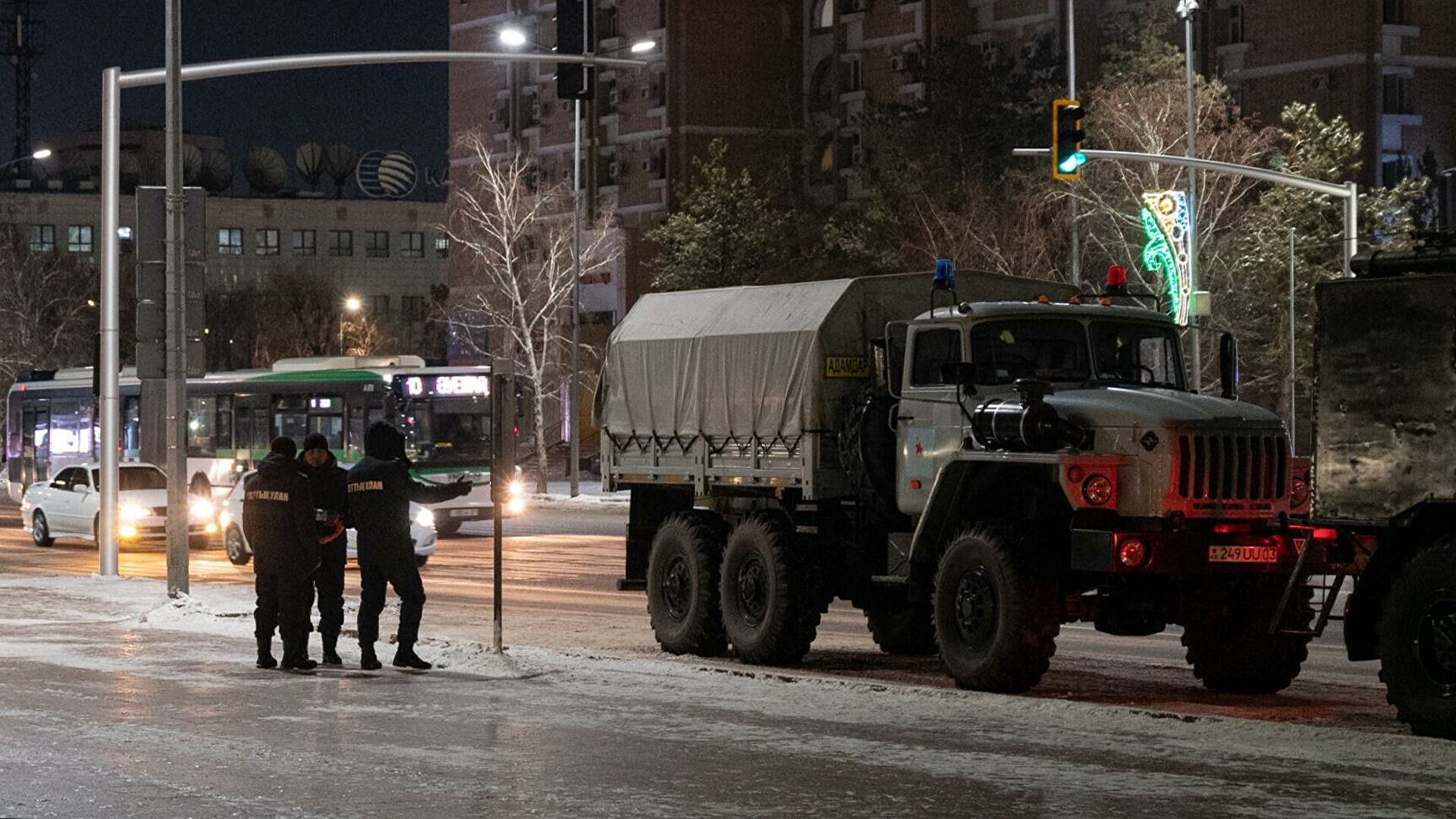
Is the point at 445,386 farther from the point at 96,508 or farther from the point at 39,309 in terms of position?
the point at 39,309

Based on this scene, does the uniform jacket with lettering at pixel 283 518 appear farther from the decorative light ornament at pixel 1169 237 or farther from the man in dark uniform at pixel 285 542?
the decorative light ornament at pixel 1169 237

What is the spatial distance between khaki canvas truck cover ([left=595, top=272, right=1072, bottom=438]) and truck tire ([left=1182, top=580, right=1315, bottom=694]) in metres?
3.30

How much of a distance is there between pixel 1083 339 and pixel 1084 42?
5855cm

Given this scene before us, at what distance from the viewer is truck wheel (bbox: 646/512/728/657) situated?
18094mm

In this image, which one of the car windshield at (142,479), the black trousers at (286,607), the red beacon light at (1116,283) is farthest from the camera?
the car windshield at (142,479)

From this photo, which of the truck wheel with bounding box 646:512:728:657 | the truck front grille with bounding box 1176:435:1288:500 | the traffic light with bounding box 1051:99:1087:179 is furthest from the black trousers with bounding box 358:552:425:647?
the traffic light with bounding box 1051:99:1087:179

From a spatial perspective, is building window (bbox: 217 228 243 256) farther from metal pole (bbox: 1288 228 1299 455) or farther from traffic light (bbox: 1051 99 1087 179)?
traffic light (bbox: 1051 99 1087 179)

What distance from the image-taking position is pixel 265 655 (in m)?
16.8

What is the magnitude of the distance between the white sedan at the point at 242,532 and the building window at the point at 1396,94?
3990 cm

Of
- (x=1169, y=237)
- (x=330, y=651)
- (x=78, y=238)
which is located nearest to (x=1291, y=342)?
(x=1169, y=237)

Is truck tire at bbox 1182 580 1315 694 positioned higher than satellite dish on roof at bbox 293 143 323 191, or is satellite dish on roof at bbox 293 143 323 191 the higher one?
satellite dish on roof at bbox 293 143 323 191

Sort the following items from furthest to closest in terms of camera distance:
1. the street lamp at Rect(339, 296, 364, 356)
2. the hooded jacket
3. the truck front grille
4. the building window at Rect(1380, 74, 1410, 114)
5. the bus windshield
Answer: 1. the street lamp at Rect(339, 296, 364, 356)
2. the building window at Rect(1380, 74, 1410, 114)
3. the bus windshield
4. the hooded jacket
5. the truck front grille

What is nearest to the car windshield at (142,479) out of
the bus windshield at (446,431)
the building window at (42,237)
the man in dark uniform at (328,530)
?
the bus windshield at (446,431)

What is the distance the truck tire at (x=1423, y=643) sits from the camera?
1257 cm
